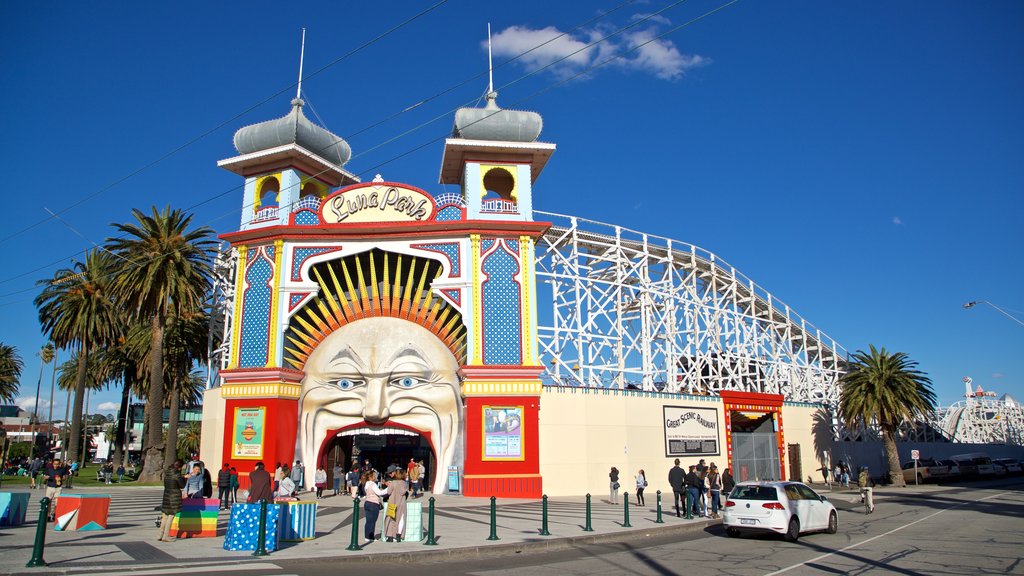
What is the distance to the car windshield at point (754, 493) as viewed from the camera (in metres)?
16.9

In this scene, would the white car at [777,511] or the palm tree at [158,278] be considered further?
the palm tree at [158,278]

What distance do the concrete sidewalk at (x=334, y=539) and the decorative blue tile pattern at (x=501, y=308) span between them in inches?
264

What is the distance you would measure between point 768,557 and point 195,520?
40.5ft

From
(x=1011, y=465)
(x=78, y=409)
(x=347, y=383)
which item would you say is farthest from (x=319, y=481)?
(x=1011, y=465)

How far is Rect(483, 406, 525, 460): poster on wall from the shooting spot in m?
28.1

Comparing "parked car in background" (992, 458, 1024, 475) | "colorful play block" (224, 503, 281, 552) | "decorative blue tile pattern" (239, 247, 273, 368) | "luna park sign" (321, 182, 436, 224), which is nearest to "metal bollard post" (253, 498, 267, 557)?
"colorful play block" (224, 503, 281, 552)

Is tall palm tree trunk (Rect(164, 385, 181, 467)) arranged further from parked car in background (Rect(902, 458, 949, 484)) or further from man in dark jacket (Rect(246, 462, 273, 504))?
parked car in background (Rect(902, 458, 949, 484))

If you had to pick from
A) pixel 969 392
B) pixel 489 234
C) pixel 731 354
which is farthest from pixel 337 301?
pixel 969 392

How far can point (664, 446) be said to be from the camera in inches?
1278

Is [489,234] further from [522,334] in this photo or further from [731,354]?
[731,354]

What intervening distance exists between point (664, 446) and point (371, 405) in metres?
13.7

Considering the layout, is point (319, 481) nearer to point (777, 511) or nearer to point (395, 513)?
point (395, 513)

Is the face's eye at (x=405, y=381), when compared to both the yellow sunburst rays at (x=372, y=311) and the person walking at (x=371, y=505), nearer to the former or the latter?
the yellow sunburst rays at (x=372, y=311)

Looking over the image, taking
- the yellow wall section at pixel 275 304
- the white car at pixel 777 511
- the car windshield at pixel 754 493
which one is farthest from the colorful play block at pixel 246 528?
the yellow wall section at pixel 275 304
